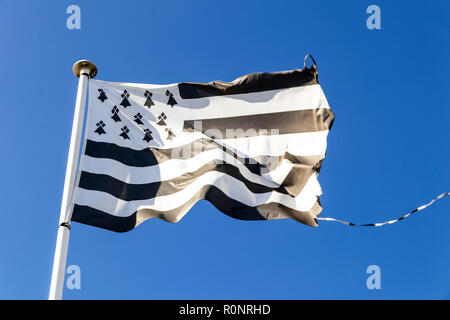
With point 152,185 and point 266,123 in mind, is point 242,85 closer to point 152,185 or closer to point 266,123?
point 266,123

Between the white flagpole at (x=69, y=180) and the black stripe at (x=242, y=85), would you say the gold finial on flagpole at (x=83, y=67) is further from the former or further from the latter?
the black stripe at (x=242, y=85)

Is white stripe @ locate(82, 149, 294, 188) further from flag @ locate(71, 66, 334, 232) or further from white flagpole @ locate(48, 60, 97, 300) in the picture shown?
white flagpole @ locate(48, 60, 97, 300)

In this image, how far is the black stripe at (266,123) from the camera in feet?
32.1

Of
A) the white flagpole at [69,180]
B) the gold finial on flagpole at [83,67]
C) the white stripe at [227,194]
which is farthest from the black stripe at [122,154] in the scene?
the gold finial on flagpole at [83,67]

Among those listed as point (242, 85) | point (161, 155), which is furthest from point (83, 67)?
point (242, 85)

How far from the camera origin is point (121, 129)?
943cm

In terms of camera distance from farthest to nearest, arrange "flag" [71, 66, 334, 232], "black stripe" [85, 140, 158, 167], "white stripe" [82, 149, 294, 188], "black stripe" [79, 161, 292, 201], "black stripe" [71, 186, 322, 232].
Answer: "black stripe" [85, 140, 158, 167] < "white stripe" [82, 149, 294, 188] < "flag" [71, 66, 334, 232] < "black stripe" [79, 161, 292, 201] < "black stripe" [71, 186, 322, 232]

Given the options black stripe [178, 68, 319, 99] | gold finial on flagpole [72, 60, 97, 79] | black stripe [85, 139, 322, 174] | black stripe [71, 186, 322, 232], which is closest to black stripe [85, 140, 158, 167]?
black stripe [85, 139, 322, 174]

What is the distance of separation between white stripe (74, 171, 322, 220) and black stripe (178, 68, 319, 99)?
183cm

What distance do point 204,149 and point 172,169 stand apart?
0.69 m

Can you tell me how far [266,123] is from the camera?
10.1m

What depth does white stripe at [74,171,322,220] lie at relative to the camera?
28.1ft
